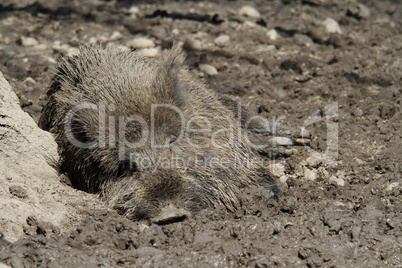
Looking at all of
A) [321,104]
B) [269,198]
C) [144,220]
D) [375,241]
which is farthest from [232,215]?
[321,104]

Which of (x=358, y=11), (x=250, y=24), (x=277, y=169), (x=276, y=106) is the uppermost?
(x=358, y=11)

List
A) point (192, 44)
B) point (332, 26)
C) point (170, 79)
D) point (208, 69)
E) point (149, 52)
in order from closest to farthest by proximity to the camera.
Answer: point (170, 79)
point (208, 69)
point (149, 52)
point (192, 44)
point (332, 26)

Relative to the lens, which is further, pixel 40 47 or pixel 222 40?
pixel 222 40

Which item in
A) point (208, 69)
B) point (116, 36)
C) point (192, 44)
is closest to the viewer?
point (208, 69)

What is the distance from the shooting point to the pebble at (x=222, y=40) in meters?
5.84

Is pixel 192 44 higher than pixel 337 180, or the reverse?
pixel 192 44

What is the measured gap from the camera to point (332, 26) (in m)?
6.15

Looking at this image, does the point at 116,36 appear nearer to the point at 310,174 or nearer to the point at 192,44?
the point at 192,44

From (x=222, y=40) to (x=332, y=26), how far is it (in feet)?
3.87

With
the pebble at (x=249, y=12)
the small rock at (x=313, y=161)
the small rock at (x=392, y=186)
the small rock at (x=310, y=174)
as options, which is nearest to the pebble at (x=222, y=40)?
the pebble at (x=249, y=12)

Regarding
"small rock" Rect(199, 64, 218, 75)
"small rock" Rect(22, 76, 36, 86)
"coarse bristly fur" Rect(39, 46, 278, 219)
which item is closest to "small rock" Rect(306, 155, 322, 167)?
"coarse bristly fur" Rect(39, 46, 278, 219)

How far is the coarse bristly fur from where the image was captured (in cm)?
378

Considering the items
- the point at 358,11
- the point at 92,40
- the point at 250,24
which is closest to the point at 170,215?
the point at 92,40

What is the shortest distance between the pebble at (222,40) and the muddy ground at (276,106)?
11 millimetres
